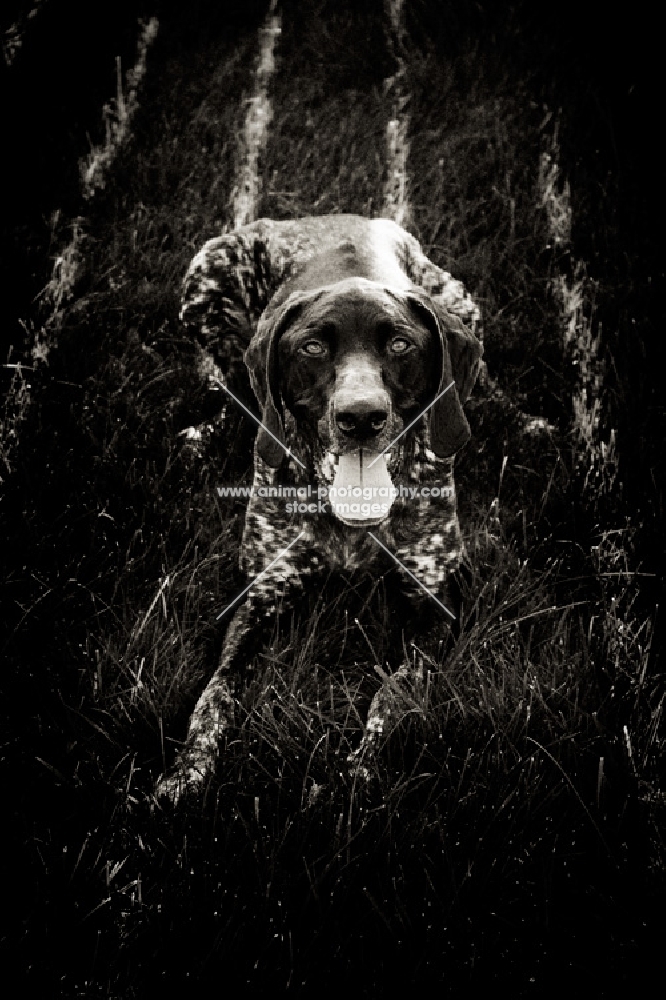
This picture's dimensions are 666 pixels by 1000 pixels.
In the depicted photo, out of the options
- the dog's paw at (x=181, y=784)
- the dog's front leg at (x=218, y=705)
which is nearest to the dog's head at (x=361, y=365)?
the dog's front leg at (x=218, y=705)

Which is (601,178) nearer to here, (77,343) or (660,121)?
(660,121)

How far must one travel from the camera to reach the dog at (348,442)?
2100mm

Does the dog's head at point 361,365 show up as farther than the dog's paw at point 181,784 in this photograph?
Yes

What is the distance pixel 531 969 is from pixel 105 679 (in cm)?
138

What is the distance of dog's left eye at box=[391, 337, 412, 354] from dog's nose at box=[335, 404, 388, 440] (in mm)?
275

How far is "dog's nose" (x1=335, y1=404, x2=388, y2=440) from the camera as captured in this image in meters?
1.97

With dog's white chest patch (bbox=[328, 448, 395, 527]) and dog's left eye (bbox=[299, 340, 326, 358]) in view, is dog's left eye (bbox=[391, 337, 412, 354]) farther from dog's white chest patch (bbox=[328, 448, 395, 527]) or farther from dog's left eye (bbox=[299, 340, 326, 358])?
dog's white chest patch (bbox=[328, 448, 395, 527])

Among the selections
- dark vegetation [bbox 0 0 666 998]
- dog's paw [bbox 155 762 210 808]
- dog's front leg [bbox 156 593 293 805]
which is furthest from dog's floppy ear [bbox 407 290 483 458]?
dog's paw [bbox 155 762 210 808]

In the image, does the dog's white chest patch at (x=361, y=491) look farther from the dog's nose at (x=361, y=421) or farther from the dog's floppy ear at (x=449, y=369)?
the dog's floppy ear at (x=449, y=369)

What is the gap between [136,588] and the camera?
2469mm

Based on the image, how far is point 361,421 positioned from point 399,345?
0.34m

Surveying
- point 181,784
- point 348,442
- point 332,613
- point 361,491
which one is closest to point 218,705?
point 181,784

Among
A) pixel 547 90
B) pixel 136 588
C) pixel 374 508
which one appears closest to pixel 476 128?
pixel 547 90

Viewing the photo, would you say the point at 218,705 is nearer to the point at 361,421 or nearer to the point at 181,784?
the point at 181,784
